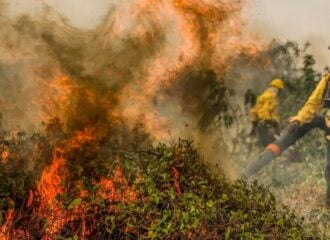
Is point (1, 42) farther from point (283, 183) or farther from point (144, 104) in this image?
point (283, 183)

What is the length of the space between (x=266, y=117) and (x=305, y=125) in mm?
870

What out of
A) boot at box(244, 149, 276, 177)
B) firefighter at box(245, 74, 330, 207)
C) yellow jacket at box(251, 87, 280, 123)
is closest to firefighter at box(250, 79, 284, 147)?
yellow jacket at box(251, 87, 280, 123)

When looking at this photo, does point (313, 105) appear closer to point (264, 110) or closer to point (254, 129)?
point (264, 110)

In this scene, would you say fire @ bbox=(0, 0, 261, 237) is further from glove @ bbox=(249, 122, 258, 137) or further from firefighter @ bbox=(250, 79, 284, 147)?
glove @ bbox=(249, 122, 258, 137)

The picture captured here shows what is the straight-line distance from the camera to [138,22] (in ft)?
31.7

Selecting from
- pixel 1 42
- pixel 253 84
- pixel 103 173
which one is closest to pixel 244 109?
pixel 253 84

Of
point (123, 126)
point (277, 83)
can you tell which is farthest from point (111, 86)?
point (277, 83)

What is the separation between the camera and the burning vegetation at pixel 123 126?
6.87 m

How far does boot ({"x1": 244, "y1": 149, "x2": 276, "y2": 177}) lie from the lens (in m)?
9.97

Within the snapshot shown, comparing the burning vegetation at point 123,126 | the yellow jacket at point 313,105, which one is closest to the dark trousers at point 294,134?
the yellow jacket at point 313,105

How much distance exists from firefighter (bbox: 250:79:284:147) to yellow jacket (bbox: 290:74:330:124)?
0.47m

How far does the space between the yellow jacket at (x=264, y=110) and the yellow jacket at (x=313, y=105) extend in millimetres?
497

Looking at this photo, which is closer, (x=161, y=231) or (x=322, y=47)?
(x=161, y=231)

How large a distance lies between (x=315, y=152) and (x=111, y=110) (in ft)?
13.5
